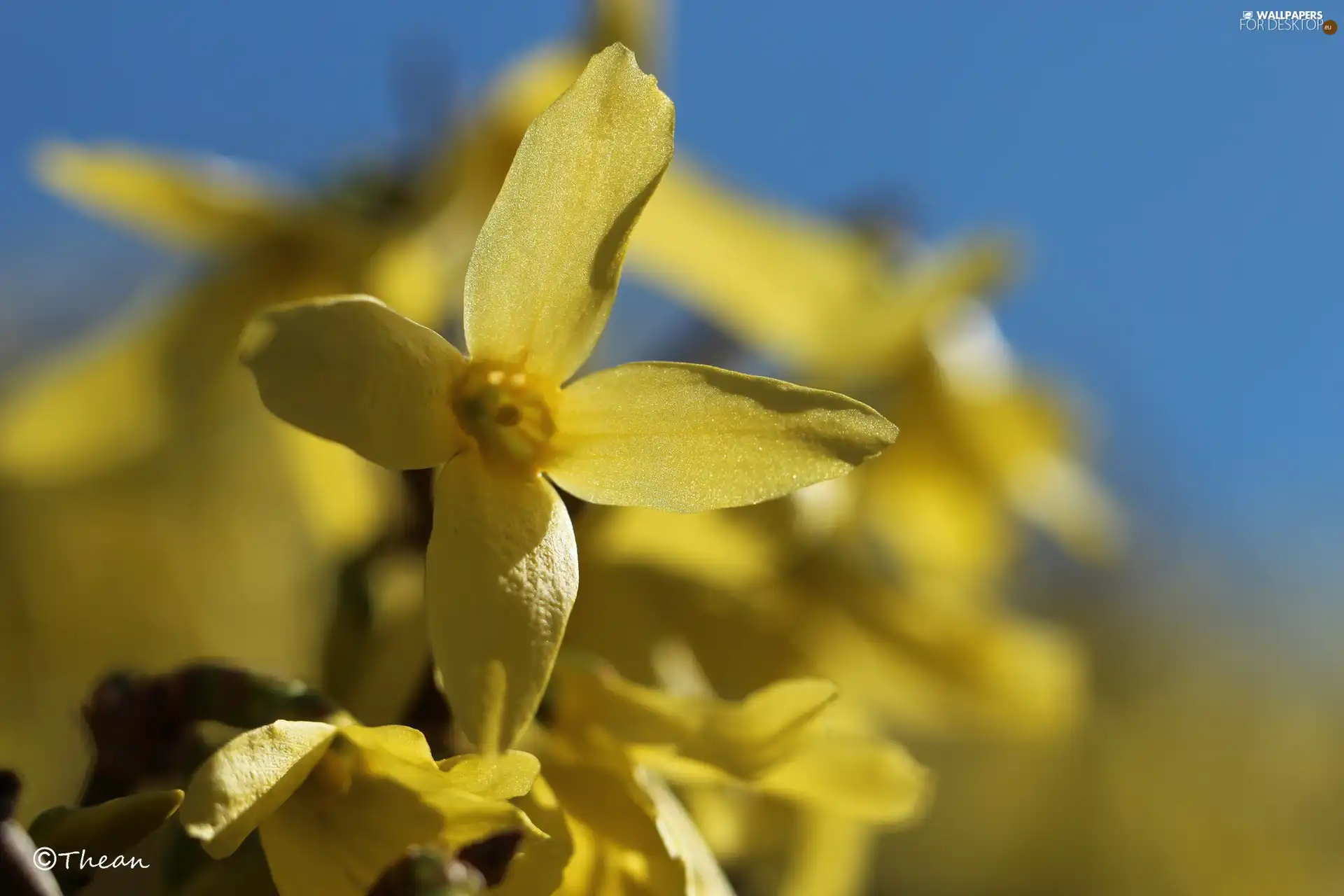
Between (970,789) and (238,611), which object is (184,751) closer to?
(238,611)

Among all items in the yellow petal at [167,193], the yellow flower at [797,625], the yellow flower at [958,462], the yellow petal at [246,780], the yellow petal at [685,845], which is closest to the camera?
the yellow petal at [246,780]

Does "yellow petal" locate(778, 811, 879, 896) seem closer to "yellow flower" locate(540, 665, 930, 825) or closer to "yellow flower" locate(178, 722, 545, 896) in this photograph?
"yellow flower" locate(540, 665, 930, 825)

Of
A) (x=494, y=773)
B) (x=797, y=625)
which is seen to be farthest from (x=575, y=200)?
(x=797, y=625)

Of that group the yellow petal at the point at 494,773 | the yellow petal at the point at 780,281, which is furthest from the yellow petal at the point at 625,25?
the yellow petal at the point at 494,773

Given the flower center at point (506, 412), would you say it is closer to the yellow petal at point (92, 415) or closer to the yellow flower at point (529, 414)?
the yellow flower at point (529, 414)

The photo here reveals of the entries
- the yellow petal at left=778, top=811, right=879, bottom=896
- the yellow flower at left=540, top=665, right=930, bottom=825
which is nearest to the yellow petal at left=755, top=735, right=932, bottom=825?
the yellow flower at left=540, top=665, right=930, bottom=825

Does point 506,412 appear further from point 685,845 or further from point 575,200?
point 685,845

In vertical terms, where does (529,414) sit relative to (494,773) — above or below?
above
